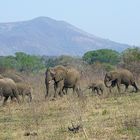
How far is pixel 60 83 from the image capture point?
910 inches

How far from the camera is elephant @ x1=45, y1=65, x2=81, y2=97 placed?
22.5 m

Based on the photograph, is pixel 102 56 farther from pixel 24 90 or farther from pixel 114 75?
pixel 24 90

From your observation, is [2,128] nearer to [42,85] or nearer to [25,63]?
[42,85]

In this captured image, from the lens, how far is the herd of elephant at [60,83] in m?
20.9

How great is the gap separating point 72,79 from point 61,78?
103cm

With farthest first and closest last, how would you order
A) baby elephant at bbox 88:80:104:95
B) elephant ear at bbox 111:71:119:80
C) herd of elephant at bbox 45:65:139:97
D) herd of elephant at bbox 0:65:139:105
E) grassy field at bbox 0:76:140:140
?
baby elephant at bbox 88:80:104:95, elephant ear at bbox 111:71:119:80, herd of elephant at bbox 45:65:139:97, herd of elephant at bbox 0:65:139:105, grassy field at bbox 0:76:140:140

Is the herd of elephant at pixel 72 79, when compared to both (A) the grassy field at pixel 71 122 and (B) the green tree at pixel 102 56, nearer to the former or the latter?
(A) the grassy field at pixel 71 122

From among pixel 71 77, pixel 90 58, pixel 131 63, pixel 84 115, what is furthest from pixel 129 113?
pixel 90 58

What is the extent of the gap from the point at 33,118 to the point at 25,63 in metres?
53.8

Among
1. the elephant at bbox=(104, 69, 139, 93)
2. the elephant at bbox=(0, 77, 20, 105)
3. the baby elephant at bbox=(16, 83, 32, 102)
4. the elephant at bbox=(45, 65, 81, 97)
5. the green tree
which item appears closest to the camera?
the elephant at bbox=(0, 77, 20, 105)

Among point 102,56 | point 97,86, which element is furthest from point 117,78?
point 102,56

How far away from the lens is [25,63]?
222 ft

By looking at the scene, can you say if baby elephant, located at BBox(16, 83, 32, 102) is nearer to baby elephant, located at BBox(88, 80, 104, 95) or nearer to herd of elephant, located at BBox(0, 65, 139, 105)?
herd of elephant, located at BBox(0, 65, 139, 105)

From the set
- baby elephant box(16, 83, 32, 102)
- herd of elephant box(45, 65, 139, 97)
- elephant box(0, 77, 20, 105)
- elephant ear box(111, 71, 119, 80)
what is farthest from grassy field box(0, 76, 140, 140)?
elephant ear box(111, 71, 119, 80)
